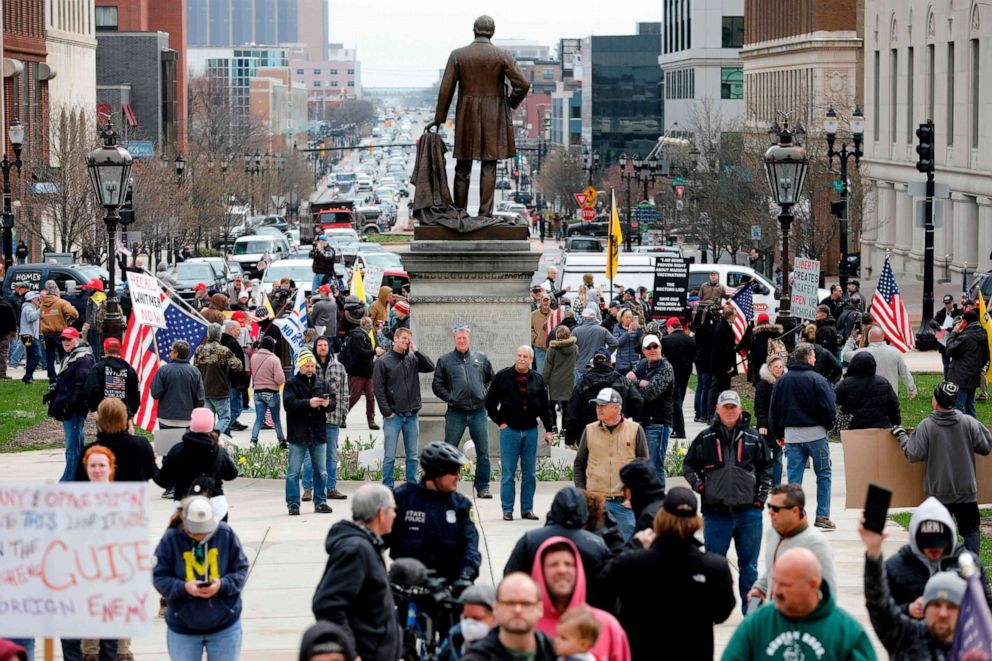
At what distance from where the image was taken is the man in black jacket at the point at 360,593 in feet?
30.4

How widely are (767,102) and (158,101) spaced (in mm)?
37237

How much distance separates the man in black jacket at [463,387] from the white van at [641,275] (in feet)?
76.3

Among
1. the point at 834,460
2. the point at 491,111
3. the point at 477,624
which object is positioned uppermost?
the point at 491,111

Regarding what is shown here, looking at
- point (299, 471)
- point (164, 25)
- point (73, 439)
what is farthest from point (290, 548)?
point (164, 25)

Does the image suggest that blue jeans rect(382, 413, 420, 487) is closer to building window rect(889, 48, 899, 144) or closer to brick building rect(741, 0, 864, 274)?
brick building rect(741, 0, 864, 274)

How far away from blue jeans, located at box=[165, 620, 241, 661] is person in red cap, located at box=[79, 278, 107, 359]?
54.3ft

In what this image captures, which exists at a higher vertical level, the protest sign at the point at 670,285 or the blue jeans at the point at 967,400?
the protest sign at the point at 670,285

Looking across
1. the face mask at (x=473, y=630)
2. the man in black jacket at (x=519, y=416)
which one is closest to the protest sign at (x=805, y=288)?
the man in black jacket at (x=519, y=416)

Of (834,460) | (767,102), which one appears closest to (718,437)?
(834,460)

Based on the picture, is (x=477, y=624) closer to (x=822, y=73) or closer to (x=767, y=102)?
(x=822, y=73)

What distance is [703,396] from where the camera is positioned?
26.1 meters

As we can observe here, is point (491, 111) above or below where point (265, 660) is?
above

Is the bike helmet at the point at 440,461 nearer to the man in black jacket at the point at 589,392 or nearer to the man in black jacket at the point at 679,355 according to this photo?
the man in black jacket at the point at 589,392

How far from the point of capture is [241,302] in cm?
3566
